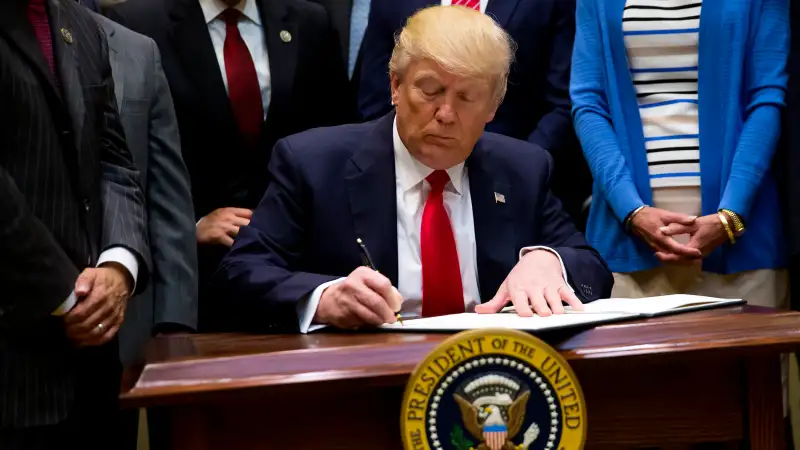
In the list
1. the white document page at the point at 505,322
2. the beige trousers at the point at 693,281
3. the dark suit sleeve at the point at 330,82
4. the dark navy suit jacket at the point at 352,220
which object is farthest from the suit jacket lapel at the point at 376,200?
the beige trousers at the point at 693,281

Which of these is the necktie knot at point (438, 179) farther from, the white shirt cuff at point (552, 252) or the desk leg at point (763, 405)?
the desk leg at point (763, 405)

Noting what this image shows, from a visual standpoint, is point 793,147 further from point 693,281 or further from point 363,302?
point 363,302

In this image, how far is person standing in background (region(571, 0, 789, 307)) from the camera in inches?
106

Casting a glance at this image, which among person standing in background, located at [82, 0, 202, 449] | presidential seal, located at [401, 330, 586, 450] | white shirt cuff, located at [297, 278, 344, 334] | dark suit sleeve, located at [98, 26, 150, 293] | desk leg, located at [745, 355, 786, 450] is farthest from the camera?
person standing in background, located at [82, 0, 202, 449]

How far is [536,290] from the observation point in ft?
6.24

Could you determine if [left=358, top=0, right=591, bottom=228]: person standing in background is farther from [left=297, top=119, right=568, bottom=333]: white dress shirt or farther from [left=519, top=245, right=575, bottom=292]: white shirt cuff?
[left=519, top=245, right=575, bottom=292]: white shirt cuff

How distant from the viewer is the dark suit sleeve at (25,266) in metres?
1.64

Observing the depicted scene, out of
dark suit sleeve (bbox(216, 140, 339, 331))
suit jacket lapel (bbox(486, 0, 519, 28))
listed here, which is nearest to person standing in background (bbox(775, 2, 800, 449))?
suit jacket lapel (bbox(486, 0, 519, 28))

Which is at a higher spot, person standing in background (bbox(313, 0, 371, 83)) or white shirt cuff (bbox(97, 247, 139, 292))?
person standing in background (bbox(313, 0, 371, 83))

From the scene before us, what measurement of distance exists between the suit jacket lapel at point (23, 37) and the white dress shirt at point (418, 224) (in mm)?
721

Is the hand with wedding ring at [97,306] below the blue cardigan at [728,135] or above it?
below

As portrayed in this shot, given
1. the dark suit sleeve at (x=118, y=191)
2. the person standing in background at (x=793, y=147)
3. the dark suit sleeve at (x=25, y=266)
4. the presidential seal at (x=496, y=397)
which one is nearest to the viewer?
the presidential seal at (x=496, y=397)

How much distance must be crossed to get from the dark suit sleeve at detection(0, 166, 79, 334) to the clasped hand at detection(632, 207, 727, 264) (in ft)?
4.96

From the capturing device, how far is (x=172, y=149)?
246 cm
